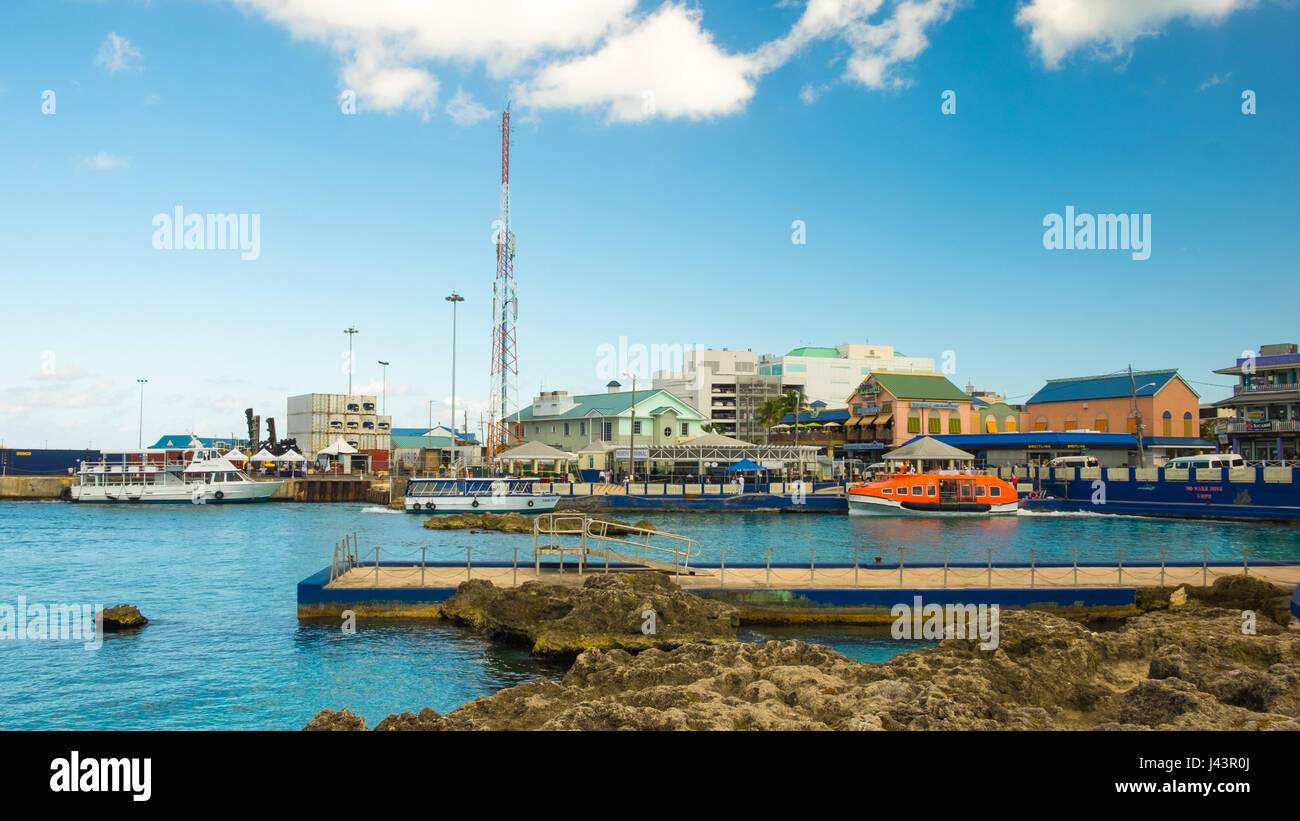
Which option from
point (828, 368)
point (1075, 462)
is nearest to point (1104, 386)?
point (1075, 462)

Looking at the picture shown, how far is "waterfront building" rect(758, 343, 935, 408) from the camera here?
140625mm

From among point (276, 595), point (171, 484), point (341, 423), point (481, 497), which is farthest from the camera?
point (341, 423)

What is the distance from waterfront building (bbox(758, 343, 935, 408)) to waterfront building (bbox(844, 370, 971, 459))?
31.7m

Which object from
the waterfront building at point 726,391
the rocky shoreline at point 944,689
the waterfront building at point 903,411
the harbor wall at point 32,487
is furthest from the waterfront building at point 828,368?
the rocky shoreline at point 944,689

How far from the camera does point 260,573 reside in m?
36.9

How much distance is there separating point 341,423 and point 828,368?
77063 millimetres

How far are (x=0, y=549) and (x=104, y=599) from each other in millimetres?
22024

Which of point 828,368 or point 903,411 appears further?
point 828,368

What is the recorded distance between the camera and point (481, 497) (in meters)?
66.0

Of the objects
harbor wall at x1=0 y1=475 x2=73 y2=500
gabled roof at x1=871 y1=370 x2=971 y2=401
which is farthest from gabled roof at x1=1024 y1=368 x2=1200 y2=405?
harbor wall at x1=0 y1=475 x2=73 y2=500

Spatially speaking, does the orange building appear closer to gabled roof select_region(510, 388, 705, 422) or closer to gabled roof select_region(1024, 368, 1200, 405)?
gabled roof select_region(1024, 368, 1200, 405)

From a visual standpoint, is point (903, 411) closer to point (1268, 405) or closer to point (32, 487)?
point (1268, 405)
